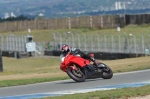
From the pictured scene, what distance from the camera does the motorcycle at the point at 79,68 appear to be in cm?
1922

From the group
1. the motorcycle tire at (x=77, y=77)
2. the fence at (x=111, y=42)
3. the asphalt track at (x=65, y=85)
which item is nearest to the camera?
the asphalt track at (x=65, y=85)

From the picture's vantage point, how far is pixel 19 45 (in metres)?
59.2

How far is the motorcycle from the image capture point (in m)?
19.2

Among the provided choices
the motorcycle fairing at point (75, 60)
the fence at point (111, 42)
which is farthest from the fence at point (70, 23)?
the motorcycle fairing at point (75, 60)

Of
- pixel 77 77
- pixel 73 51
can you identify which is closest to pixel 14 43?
pixel 77 77

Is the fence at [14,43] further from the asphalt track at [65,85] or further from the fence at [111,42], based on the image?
the asphalt track at [65,85]

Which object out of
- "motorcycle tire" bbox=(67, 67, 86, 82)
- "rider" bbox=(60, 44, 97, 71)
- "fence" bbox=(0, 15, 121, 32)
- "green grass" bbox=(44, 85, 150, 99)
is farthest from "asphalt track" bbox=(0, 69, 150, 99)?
"fence" bbox=(0, 15, 121, 32)

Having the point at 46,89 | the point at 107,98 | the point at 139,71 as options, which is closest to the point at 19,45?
the point at 139,71

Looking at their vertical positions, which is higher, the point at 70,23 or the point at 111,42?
the point at 70,23

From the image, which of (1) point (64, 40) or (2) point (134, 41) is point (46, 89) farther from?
(1) point (64, 40)

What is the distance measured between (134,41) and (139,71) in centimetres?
1793

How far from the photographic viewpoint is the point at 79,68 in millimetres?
19469

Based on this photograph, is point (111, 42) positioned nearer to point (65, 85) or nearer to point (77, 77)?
point (77, 77)

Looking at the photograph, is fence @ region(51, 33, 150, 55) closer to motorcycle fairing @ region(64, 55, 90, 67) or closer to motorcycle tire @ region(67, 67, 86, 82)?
motorcycle tire @ region(67, 67, 86, 82)
